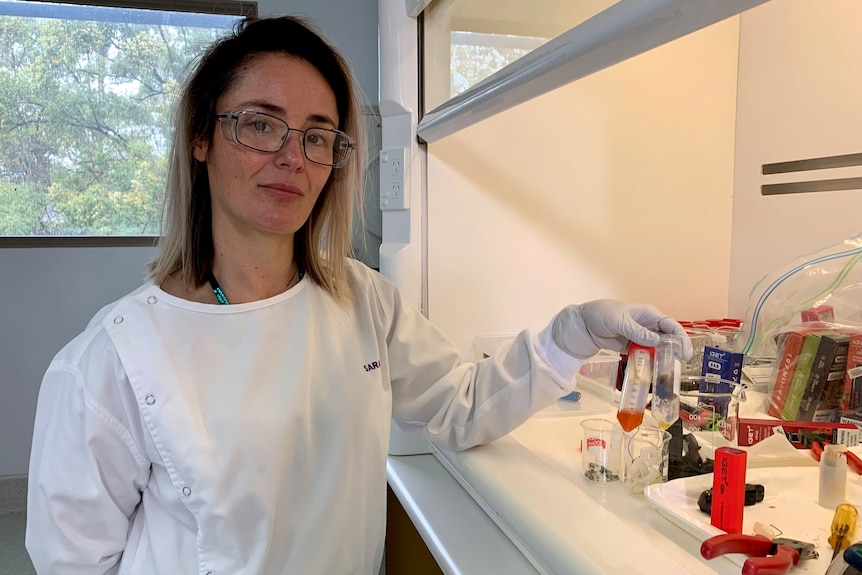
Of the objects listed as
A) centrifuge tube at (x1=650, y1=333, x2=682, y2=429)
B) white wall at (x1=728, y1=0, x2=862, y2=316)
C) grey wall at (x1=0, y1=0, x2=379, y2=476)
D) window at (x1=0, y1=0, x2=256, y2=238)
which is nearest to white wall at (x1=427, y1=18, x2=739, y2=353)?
white wall at (x1=728, y1=0, x2=862, y2=316)

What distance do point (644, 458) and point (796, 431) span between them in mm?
308

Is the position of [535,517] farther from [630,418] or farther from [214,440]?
[214,440]

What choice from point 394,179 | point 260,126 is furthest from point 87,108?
point 260,126

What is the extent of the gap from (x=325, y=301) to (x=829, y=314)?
90cm

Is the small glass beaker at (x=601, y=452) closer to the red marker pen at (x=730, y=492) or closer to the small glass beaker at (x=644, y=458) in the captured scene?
the small glass beaker at (x=644, y=458)

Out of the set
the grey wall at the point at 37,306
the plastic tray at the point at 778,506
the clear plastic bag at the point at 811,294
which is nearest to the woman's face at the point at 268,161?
the plastic tray at the point at 778,506

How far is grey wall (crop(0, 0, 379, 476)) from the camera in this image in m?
2.49

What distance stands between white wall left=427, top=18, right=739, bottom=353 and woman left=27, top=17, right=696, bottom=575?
1.04 feet

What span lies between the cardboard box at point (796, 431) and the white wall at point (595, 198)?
504 mm

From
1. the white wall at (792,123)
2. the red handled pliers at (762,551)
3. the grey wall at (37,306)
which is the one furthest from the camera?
the grey wall at (37,306)

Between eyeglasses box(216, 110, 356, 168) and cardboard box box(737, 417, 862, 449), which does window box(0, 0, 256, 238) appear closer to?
eyeglasses box(216, 110, 356, 168)

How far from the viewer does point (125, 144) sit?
104 inches

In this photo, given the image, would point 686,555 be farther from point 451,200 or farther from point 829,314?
point 451,200

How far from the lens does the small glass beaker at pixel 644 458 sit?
87 cm
